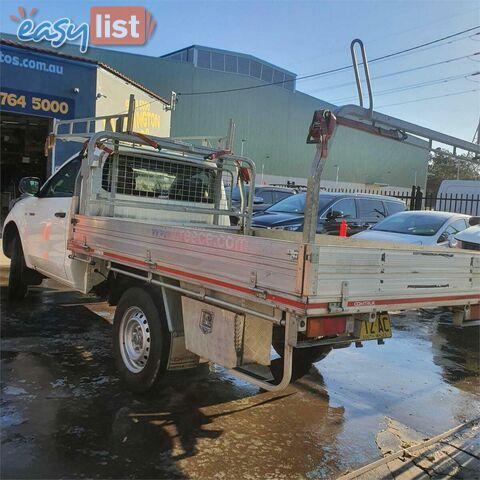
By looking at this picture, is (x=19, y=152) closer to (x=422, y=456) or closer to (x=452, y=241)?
(x=452, y=241)

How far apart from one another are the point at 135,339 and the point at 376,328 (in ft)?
6.94

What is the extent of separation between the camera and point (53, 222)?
605 cm

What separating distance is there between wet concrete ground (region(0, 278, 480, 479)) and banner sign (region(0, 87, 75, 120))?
10.4 m

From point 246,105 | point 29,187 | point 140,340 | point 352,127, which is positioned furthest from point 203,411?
point 246,105

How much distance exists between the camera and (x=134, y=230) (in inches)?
172

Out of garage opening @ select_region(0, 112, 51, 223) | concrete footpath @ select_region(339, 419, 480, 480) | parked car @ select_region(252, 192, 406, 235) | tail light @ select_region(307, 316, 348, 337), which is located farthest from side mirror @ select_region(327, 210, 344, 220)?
garage opening @ select_region(0, 112, 51, 223)

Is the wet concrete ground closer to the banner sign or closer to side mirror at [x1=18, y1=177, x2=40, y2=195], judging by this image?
side mirror at [x1=18, y1=177, x2=40, y2=195]

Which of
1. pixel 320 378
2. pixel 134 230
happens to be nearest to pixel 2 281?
pixel 134 230

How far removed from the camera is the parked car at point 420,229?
9.04 metres

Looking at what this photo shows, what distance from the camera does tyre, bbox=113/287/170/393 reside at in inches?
165

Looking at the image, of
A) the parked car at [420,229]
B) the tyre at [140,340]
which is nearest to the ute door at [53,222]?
the tyre at [140,340]

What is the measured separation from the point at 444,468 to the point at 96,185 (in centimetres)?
402

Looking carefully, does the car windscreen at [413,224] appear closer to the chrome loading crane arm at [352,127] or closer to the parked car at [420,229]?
the parked car at [420,229]

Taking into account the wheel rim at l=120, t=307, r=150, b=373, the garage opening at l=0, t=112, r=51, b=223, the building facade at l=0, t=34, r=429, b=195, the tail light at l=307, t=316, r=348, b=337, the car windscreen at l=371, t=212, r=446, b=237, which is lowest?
the wheel rim at l=120, t=307, r=150, b=373
